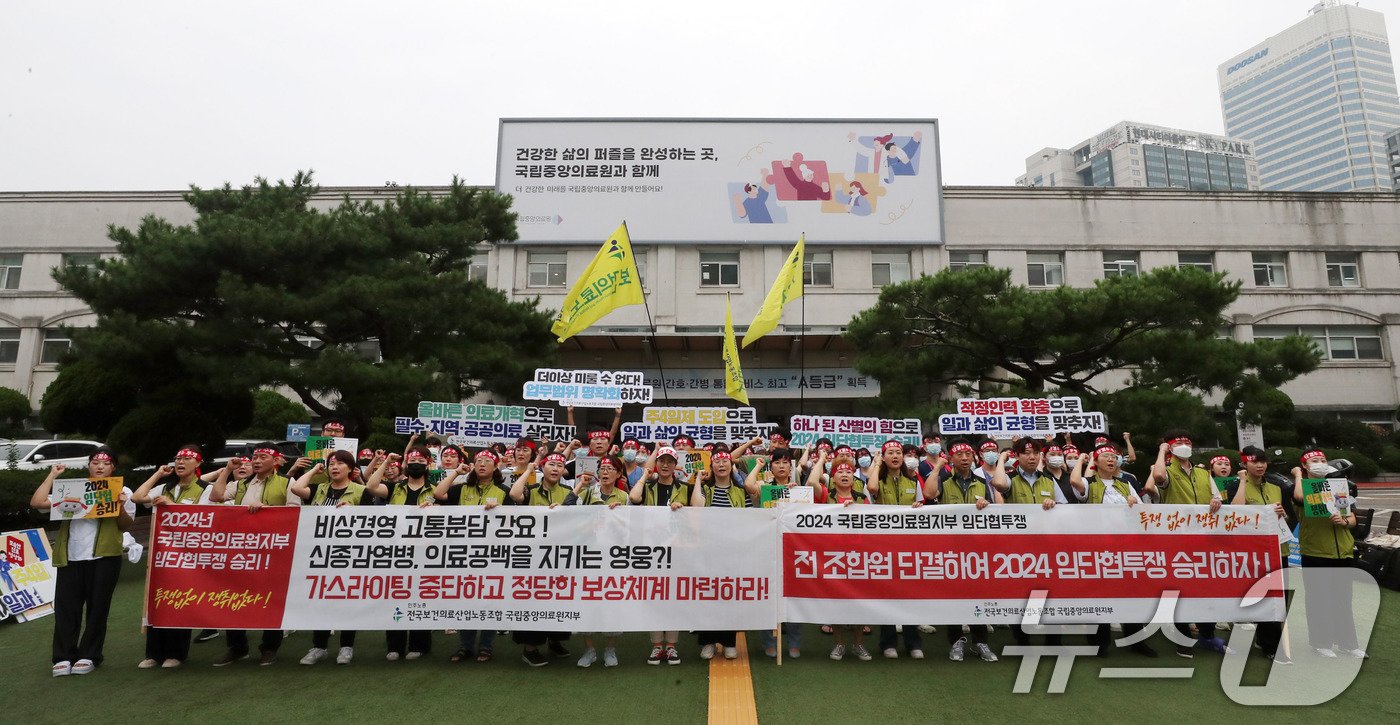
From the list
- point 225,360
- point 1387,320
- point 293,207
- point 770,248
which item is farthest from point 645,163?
point 1387,320

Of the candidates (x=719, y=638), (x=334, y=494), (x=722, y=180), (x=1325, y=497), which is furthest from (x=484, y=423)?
(x=722, y=180)

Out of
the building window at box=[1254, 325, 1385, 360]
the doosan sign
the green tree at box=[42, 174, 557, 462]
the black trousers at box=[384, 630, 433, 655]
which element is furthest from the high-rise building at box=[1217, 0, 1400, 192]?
the black trousers at box=[384, 630, 433, 655]

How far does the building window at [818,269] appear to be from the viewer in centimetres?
2309

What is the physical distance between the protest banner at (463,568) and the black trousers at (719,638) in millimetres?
230

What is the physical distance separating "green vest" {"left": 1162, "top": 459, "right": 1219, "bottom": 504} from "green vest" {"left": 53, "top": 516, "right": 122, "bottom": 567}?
8.24 m

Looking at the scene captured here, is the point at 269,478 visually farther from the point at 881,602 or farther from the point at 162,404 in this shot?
the point at 162,404

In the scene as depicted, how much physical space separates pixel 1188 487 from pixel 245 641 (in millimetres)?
7626

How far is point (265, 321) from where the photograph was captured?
12.1m

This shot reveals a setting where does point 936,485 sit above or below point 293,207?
below

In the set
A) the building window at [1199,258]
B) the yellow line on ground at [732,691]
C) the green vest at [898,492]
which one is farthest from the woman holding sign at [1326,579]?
the building window at [1199,258]

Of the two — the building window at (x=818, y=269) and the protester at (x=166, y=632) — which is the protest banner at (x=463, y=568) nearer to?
the protester at (x=166, y=632)

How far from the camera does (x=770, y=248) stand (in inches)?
899

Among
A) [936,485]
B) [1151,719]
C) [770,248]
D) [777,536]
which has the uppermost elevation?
[770,248]

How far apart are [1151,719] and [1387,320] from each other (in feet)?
96.7
